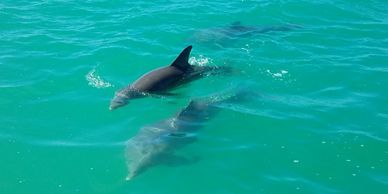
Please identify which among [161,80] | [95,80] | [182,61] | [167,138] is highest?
[182,61]

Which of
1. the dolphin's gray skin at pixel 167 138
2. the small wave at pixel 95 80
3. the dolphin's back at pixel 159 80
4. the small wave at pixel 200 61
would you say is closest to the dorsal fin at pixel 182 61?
the dolphin's back at pixel 159 80

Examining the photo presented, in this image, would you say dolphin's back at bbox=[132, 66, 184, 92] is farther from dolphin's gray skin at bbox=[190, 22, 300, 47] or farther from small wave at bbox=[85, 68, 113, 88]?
dolphin's gray skin at bbox=[190, 22, 300, 47]

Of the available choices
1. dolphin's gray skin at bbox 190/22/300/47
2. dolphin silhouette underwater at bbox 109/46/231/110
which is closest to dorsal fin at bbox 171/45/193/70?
dolphin silhouette underwater at bbox 109/46/231/110

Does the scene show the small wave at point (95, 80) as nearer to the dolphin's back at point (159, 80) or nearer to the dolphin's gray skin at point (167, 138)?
the dolphin's back at point (159, 80)

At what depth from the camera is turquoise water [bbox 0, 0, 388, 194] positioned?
934 cm

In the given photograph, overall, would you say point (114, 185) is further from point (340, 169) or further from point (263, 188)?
point (340, 169)

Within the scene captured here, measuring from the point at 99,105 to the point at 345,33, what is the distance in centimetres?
911

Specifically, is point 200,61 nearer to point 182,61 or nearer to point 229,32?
point 182,61

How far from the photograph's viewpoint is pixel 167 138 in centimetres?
1020

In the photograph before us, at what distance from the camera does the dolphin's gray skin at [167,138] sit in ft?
31.2

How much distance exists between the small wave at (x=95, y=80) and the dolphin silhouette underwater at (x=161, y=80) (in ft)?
2.79

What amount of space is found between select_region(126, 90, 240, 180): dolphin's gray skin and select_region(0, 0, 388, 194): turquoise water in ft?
0.58

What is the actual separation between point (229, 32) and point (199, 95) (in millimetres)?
4357

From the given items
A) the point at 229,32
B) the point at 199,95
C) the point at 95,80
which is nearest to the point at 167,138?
the point at 199,95
